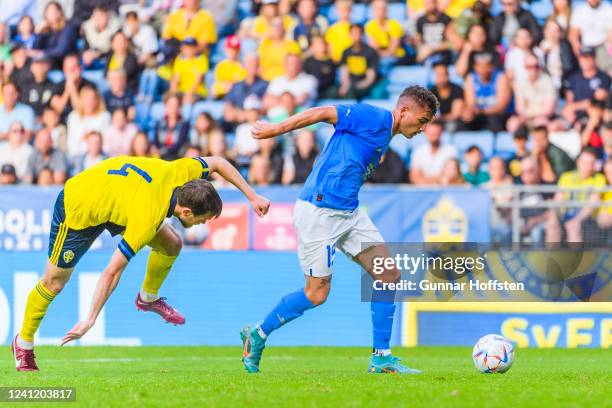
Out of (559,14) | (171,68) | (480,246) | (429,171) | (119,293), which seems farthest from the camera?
(171,68)

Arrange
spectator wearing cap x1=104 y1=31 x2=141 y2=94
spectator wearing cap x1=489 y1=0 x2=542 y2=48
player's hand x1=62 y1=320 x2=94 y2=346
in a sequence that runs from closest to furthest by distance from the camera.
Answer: player's hand x1=62 y1=320 x2=94 y2=346, spectator wearing cap x1=489 y1=0 x2=542 y2=48, spectator wearing cap x1=104 y1=31 x2=141 y2=94

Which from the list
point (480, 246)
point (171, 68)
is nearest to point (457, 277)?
point (480, 246)

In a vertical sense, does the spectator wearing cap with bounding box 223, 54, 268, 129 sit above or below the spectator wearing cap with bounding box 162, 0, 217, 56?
below

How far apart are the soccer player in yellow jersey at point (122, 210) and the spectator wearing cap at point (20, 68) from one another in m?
10.2

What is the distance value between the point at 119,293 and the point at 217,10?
669cm

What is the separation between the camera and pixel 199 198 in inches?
360

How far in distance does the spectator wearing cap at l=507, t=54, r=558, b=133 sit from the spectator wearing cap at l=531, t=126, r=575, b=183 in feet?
3.15

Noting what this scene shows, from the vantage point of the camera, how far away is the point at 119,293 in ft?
50.0

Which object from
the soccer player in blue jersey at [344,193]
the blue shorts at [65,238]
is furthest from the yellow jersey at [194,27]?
the soccer player in blue jersey at [344,193]

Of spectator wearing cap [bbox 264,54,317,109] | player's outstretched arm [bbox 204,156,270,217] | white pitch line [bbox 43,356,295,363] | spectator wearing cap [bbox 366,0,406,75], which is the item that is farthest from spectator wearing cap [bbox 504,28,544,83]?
player's outstretched arm [bbox 204,156,270,217]

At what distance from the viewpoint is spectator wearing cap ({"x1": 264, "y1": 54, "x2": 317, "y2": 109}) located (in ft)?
59.5

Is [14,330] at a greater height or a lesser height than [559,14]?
lesser

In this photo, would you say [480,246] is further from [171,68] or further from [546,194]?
[171,68]

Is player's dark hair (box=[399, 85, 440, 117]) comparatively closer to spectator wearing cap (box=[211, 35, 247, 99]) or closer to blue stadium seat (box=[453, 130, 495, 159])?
blue stadium seat (box=[453, 130, 495, 159])
